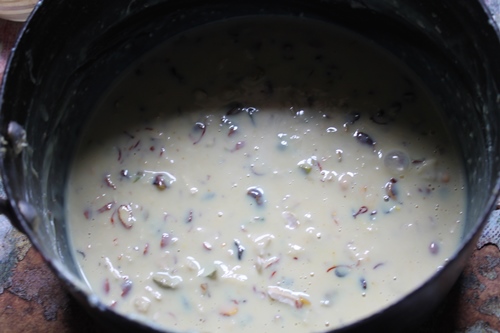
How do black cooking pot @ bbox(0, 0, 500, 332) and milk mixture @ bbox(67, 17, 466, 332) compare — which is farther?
milk mixture @ bbox(67, 17, 466, 332)

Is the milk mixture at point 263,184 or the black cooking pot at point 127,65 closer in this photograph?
the black cooking pot at point 127,65

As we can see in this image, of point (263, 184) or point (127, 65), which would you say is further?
point (127, 65)

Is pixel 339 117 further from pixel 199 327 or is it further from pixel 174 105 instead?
pixel 199 327

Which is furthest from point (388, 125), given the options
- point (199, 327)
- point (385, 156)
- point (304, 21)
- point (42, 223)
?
point (42, 223)
